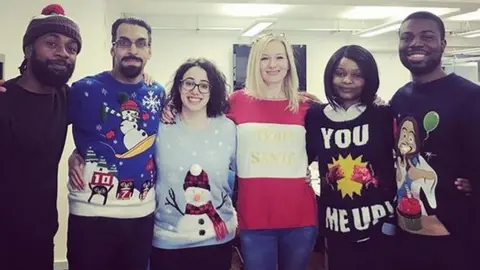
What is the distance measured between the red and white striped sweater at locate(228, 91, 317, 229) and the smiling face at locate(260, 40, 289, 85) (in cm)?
17

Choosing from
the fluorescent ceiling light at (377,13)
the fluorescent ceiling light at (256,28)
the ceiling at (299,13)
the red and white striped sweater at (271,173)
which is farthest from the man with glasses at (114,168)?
the fluorescent ceiling light at (377,13)

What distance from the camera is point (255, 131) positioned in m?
2.31

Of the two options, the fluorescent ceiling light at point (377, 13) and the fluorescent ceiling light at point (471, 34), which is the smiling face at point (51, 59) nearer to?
the fluorescent ceiling light at point (377, 13)

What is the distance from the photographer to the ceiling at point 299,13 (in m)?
6.23

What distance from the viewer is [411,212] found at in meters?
2.06

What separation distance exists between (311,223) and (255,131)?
52cm

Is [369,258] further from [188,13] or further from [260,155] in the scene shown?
[188,13]

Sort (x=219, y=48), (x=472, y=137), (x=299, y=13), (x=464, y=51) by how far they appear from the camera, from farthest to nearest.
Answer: (x=464, y=51), (x=219, y=48), (x=299, y=13), (x=472, y=137)

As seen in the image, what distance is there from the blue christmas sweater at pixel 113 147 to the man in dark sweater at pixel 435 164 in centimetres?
113

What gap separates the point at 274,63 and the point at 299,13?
224 inches

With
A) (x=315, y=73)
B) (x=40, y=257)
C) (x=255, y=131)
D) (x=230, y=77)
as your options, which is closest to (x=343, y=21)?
(x=315, y=73)

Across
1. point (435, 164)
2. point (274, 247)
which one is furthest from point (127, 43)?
point (435, 164)

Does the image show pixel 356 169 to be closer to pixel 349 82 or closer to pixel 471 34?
pixel 349 82

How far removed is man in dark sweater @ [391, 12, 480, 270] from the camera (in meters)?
1.99
